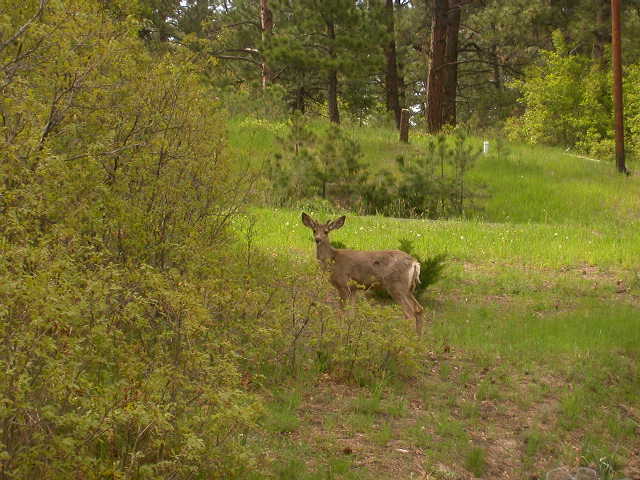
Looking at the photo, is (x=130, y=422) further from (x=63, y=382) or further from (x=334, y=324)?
(x=334, y=324)

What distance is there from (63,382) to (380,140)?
22.2 m

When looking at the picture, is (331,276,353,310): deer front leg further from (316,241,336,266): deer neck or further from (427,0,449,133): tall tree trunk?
(427,0,449,133): tall tree trunk

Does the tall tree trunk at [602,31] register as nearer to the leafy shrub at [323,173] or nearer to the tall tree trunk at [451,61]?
the tall tree trunk at [451,61]

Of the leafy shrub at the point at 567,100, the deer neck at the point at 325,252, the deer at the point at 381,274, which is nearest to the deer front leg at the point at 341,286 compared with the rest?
the deer at the point at 381,274

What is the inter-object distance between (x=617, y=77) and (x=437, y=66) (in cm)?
678

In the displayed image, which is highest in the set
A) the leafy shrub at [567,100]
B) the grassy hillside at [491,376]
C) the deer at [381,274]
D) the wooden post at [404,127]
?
the leafy shrub at [567,100]

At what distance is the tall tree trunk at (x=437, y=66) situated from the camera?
28359 millimetres

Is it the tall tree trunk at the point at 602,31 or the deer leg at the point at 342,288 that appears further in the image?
the tall tree trunk at the point at 602,31

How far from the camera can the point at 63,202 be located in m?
6.66

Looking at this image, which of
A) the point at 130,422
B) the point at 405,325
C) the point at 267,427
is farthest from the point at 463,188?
the point at 130,422

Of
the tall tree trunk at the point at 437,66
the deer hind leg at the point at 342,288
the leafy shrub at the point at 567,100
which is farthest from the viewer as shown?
the leafy shrub at the point at 567,100

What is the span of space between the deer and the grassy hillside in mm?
438

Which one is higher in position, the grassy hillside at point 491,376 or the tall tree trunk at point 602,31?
the tall tree trunk at point 602,31

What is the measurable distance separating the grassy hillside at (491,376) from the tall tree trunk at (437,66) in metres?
12.6
